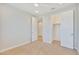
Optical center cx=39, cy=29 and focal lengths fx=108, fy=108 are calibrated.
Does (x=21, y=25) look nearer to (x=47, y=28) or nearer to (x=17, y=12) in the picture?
(x=17, y=12)

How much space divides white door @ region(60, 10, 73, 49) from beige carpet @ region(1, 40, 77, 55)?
15cm

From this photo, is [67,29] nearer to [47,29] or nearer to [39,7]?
[47,29]

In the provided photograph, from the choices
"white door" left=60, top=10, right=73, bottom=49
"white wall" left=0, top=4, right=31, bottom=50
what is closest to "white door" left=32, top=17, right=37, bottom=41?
"white wall" left=0, top=4, right=31, bottom=50

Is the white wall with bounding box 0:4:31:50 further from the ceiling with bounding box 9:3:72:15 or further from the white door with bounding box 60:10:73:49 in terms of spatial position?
the white door with bounding box 60:10:73:49

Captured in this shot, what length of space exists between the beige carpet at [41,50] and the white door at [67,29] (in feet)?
0.48

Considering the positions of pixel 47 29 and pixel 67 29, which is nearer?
pixel 67 29

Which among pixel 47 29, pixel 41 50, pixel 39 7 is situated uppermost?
pixel 39 7

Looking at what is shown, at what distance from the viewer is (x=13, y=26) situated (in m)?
2.56

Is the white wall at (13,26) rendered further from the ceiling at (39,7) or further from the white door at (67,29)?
the white door at (67,29)

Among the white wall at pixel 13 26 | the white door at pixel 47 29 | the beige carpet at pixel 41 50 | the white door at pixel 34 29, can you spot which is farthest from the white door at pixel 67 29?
the white wall at pixel 13 26

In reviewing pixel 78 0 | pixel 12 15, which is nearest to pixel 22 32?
pixel 12 15

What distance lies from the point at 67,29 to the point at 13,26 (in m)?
1.29

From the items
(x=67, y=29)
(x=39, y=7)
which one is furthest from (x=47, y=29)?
(x=39, y=7)

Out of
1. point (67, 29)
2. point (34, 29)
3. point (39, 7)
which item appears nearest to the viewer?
point (39, 7)
